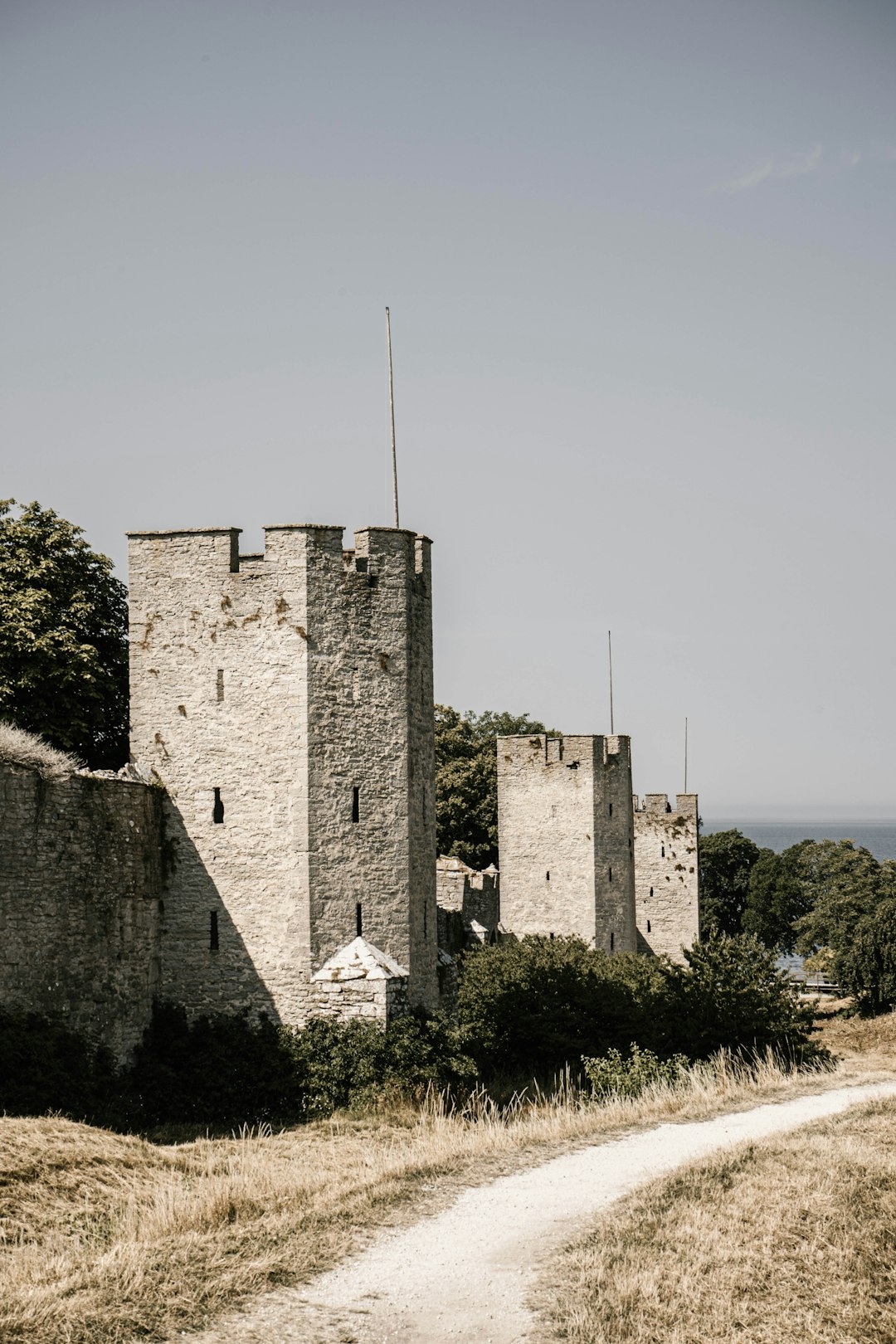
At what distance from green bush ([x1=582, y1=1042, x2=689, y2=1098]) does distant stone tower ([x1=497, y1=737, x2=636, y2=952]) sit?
1431cm

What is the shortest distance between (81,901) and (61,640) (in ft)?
20.0

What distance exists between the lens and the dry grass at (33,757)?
14109 millimetres

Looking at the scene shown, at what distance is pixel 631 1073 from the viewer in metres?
15.7

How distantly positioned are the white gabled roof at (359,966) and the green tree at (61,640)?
20.0 ft

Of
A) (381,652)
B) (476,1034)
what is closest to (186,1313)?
(381,652)

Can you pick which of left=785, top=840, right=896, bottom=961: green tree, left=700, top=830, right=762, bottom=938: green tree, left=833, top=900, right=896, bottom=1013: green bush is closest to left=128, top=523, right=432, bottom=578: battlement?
left=833, top=900, right=896, bottom=1013: green bush

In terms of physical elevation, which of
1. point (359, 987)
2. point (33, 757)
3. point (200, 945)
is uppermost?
point (33, 757)

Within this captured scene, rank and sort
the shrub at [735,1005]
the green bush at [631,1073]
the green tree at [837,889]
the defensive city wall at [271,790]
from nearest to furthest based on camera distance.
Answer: the green bush at [631,1073], the defensive city wall at [271,790], the shrub at [735,1005], the green tree at [837,889]

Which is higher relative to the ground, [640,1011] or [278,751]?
[278,751]

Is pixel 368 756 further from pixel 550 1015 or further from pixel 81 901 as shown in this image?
pixel 550 1015

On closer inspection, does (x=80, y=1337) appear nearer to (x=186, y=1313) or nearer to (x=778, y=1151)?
(x=186, y=1313)

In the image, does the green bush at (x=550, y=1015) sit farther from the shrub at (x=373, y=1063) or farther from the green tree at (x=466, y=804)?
the green tree at (x=466, y=804)

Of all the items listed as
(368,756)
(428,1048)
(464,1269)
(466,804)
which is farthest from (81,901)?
(466,804)

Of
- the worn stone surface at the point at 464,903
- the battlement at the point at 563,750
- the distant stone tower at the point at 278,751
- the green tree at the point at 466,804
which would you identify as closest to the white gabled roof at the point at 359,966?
the distant stone tower at the point at 278,751
